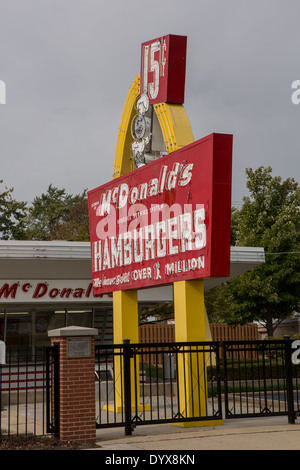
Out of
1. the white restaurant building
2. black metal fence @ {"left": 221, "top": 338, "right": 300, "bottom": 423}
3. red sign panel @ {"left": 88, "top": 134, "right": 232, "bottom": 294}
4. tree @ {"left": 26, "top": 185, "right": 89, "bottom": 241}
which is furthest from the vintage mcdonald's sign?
tree @ {"left": 26, "top": 185, "right": 89, "bottom": 241}

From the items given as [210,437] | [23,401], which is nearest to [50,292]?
[23,401]

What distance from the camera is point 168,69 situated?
15.6 m

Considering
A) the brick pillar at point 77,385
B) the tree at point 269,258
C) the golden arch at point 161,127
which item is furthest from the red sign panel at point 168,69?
the tree at point 269,258

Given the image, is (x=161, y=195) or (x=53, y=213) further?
(x=53, y=213)

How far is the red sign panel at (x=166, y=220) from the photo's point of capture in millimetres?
13047

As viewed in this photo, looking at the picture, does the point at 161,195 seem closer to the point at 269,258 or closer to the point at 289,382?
the point at 289,382

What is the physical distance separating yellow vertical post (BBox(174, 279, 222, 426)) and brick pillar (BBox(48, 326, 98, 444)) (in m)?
2.31

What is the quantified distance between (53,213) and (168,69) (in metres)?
61.8

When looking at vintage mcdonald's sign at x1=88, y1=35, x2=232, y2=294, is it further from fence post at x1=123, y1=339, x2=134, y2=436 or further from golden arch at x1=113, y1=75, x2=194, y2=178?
fence post at x1=123, y1=339, x2=134, y2=436

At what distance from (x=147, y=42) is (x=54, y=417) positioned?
977 centimetres

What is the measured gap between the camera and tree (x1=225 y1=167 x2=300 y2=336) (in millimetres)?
38562

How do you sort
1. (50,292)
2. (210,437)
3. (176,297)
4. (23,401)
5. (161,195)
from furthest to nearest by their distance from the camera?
(50,292)
(23,401)
(161,195)
(176,297)
(210,437)

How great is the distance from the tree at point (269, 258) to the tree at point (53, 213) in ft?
88.7
